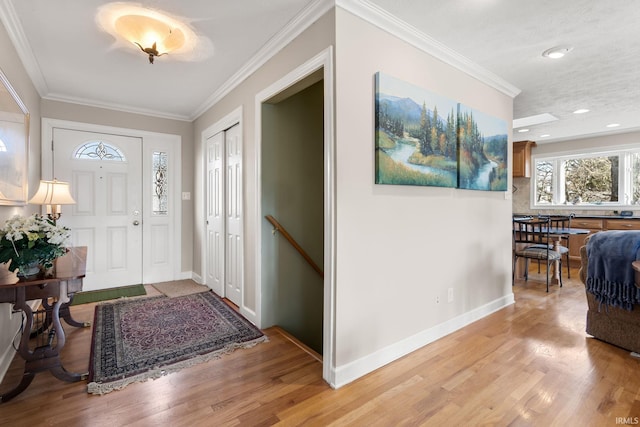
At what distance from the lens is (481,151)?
9.93ft

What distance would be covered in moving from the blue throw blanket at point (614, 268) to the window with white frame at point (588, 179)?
13.9 feet

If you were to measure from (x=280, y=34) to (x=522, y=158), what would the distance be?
5690mm

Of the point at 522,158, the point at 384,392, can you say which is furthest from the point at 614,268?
the point at 522,158

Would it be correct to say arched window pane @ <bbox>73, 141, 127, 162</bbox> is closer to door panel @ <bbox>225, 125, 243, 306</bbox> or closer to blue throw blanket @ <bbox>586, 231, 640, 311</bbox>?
door panel @ <bbox>225, 125, 243, 306</bbox>

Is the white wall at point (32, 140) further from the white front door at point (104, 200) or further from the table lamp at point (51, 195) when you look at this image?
the white front door at point (104, 200)

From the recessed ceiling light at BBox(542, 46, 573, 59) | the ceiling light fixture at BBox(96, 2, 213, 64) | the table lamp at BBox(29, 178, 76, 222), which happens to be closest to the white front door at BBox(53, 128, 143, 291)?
the table lamp at BBox(29, 178, 76, 222)

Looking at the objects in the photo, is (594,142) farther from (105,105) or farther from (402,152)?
(105,105)

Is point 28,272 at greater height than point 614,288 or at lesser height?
greater

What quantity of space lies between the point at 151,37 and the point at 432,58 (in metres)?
2.21

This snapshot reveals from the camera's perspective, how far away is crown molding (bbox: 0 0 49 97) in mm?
2068

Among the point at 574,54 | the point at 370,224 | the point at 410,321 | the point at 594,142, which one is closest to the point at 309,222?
the point at 370,224

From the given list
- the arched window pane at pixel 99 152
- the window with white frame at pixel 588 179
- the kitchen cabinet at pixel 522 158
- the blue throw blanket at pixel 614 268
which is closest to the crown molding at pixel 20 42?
the arched window pane at pixel 99 152

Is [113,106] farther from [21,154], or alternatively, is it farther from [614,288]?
[614,288]

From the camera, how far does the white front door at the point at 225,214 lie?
3330 mm
